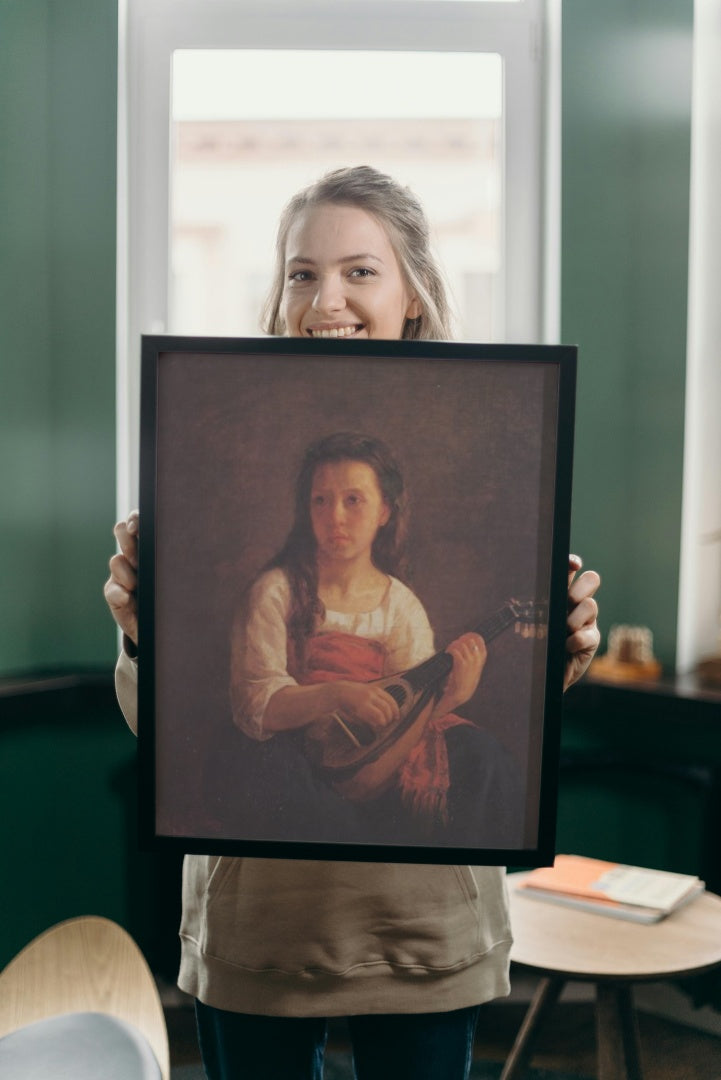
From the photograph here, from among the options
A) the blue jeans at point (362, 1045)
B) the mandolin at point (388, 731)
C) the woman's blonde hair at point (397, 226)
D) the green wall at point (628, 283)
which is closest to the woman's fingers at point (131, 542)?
the mandolin at point (388, 731)

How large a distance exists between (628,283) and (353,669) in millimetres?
1934

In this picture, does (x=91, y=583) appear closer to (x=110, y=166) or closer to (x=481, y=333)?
(x=110, y=166)

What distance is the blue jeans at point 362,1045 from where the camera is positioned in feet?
3.40

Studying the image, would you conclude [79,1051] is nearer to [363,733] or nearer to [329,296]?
[363,733]

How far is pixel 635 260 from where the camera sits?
2574 millimetres

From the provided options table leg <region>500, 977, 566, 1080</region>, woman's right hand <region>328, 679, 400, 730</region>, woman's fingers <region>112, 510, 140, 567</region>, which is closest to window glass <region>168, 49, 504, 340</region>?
table leg <region>500, 977, 566, 1080</region>

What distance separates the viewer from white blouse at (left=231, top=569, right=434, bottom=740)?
3.05ft

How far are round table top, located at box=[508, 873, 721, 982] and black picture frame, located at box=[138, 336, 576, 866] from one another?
82cm

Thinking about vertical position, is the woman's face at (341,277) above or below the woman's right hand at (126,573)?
above

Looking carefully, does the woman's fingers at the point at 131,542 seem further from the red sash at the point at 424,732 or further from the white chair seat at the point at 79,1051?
the white chair seat at the point at 79,1051

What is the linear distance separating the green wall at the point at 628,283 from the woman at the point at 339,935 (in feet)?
5.11

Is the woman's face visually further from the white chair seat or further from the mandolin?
the white chair seat

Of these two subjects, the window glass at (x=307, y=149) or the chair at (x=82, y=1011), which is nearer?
the chair at (x=82, y=1011)

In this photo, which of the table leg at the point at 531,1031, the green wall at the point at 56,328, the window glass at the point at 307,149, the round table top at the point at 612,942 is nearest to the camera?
the round table top at the point at 612,942
